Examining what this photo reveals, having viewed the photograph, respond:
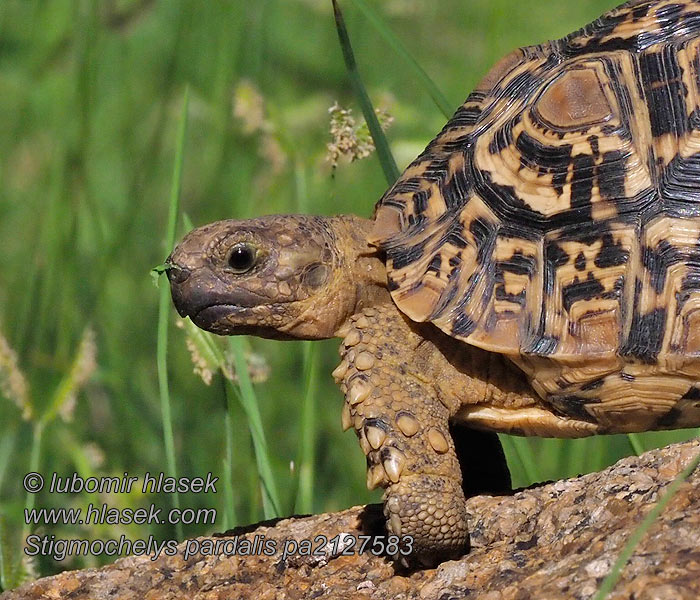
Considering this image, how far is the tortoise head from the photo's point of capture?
10.9ft

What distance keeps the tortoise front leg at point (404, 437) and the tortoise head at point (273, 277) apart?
159 mm

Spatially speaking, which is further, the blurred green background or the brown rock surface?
the blurred green background

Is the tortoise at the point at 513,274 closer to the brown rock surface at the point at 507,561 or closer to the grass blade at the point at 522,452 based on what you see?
the brown rock surface at the point at 507,561

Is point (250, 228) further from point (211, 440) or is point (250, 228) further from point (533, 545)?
point (211, 440)

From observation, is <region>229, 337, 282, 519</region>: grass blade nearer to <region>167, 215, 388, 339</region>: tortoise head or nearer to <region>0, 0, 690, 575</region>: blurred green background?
<region>0, 0, 690, 575</region>: blurred green background

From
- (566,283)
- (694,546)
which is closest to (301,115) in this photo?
(566,283)

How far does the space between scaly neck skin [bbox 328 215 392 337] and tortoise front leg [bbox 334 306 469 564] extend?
0.14m

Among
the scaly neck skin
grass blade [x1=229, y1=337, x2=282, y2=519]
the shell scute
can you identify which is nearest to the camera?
the shell scute

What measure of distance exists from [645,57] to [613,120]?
0.23m

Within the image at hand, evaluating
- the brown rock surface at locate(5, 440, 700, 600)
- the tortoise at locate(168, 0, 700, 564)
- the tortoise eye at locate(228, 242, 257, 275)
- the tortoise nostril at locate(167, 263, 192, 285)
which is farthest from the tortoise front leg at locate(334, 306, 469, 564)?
the tortoise nostril at locate(167, 263, 192, 285)

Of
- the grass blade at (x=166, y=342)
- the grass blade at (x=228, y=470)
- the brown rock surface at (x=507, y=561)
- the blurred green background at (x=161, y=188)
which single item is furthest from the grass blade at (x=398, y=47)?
the brown rock surface at (x=507, y=561)

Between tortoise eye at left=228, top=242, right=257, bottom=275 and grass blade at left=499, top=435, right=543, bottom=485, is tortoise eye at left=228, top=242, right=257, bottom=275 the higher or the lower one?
the higher one

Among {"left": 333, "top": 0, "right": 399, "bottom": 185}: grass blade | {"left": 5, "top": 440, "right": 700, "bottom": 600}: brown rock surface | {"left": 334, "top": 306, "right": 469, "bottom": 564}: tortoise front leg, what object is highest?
{"left": 333, "top": 0, "right": 399, "bottom": 185}: grass blade

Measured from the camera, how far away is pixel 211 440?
16.9ft
